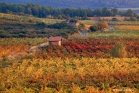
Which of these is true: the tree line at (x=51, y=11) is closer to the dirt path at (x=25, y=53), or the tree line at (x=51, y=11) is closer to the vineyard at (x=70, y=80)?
the dirt path at (x=25, y=53)

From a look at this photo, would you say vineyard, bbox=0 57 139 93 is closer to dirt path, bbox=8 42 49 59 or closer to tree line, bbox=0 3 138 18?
dirt path, bbox=8 42 49 59

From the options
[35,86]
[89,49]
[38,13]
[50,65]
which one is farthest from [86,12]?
[35,86]

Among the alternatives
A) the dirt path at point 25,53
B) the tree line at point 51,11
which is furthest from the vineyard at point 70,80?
the tree line at point 51,11

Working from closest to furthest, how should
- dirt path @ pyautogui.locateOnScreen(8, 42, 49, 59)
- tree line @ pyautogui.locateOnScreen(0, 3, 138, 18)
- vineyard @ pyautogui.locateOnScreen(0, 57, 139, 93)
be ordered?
vineyard @ pyautogui.locateOnScreen(0, 57, 139, 93) < dirt path @ pyautogui.locateOnScreen(8, 42, 49, 59) < tree line @ pyautogui.locateOnScreen(0, 3, 138, 18)

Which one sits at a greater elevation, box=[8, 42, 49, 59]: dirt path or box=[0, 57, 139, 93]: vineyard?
box=[0, 57, 139, 93]: vineyard

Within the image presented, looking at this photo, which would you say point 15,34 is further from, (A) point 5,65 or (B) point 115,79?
(B) point 115,79

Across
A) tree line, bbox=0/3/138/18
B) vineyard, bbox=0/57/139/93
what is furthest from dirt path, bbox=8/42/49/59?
tree line, bbox=0/3/138/18

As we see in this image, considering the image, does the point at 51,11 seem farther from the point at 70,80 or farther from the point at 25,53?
the point at 70,80

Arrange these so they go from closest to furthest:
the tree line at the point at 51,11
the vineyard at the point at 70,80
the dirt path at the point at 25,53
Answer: the vineyard at the point at 70,80 → the dirt path at the point at 25,53 → the tree line at the point at 51,11

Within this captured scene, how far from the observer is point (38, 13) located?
95.4 metres

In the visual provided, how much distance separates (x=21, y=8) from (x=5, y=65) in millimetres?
77946

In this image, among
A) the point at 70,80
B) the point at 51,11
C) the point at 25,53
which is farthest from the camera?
the point at 51,11

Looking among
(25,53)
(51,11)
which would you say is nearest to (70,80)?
(25,53)

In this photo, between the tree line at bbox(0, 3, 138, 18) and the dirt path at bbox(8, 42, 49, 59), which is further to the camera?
the tree line at bbox(0, 3, 138, 18)
